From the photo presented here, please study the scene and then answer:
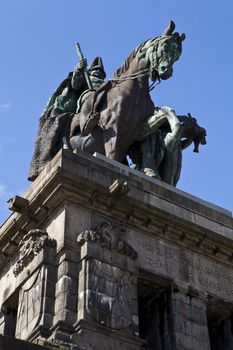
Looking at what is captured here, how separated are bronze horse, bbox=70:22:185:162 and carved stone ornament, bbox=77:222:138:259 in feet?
10.8

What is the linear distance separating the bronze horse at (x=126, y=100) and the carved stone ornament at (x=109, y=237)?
3.28 m

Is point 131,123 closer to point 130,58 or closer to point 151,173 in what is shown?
point 151,173

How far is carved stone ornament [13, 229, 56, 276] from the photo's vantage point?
578 inches

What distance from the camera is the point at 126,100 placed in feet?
63.2

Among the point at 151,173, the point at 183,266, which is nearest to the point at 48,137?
the point at 151,173

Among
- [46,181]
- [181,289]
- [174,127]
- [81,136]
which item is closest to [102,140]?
[81,136]

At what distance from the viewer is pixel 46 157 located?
19.2 metres

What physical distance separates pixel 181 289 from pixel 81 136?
523 cm

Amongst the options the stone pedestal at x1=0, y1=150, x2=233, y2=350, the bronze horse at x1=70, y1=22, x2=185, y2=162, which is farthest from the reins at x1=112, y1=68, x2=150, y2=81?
the stone pedestal at x1=0, y1=150, x2=233, y2=350

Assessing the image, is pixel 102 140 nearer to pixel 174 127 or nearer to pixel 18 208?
pixel 174 127

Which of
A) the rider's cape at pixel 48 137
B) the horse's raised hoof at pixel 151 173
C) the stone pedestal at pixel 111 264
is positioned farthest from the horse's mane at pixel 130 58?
the stone pedestal at pixel 111 264

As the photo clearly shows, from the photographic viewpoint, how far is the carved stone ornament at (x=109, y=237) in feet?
47.9

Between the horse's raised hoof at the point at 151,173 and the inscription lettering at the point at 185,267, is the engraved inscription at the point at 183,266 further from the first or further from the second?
the horse's raised hoof at the point at 151,173

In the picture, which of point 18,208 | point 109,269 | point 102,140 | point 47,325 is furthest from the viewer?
point 102,140
